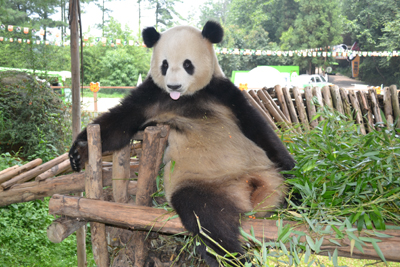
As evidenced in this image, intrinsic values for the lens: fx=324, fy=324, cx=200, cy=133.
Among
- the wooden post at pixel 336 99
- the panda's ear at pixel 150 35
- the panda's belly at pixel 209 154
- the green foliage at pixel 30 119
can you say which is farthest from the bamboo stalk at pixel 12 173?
the wooden post at pixel 336 99

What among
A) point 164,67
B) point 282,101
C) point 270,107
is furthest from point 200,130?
point 282,101

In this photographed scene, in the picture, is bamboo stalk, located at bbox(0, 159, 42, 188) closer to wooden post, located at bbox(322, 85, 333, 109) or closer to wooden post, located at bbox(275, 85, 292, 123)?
wooden post, located at bbox(275, 85, 292, 123)

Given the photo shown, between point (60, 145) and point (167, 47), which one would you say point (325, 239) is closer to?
point (167, 47)

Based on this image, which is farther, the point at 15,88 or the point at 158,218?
the point at 15,88

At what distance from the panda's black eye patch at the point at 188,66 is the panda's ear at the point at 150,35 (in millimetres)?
281

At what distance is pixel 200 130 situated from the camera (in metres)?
1.96

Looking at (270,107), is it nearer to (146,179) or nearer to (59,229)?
(146,179)

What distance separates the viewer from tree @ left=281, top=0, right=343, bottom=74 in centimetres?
1205

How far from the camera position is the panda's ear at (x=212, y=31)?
1991 millimetres

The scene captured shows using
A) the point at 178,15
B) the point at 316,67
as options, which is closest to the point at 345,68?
the point at 316,67

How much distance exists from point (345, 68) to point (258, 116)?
12049 mm

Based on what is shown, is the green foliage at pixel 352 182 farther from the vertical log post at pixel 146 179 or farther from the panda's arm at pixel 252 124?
the vertical log post at pixel 146 179

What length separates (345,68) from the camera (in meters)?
12.6

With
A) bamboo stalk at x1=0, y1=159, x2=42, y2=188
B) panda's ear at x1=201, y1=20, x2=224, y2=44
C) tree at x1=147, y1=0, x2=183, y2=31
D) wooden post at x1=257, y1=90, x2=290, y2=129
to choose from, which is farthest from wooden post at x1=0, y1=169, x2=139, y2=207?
tree at x1=147, y1=0, x2=183, y2=31
